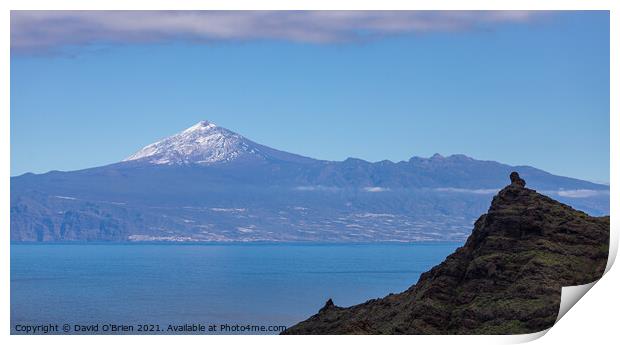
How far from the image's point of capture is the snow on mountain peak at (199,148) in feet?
102

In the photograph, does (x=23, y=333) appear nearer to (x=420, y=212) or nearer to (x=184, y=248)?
(x=184, y=248)

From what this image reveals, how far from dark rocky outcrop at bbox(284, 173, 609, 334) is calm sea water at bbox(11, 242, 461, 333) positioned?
2528mm

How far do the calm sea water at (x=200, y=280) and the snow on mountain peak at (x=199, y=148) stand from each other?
3.37 meters

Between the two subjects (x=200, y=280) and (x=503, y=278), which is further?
(x=200, y=280)

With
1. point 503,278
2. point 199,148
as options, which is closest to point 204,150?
point 199,148

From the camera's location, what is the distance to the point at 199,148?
3428cm

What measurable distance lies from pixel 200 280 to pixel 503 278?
14.8m

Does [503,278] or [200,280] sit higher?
[503,278]

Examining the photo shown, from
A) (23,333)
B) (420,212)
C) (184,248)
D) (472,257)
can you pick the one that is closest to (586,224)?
(472,257)

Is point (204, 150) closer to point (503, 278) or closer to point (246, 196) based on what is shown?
point (246, 196)

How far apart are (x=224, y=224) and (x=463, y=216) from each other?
395 inches

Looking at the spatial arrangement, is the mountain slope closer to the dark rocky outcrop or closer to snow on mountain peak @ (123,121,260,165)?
snow on mountain peak @ (123,121,260,165)

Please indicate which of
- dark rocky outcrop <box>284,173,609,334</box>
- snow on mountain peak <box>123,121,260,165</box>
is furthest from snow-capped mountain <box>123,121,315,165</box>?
dark rocky outcrop <box>284,173,609,334</box>

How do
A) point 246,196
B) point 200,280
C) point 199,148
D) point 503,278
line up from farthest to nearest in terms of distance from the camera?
point 246,196, point 199,148, point 200,280, point 503,278
